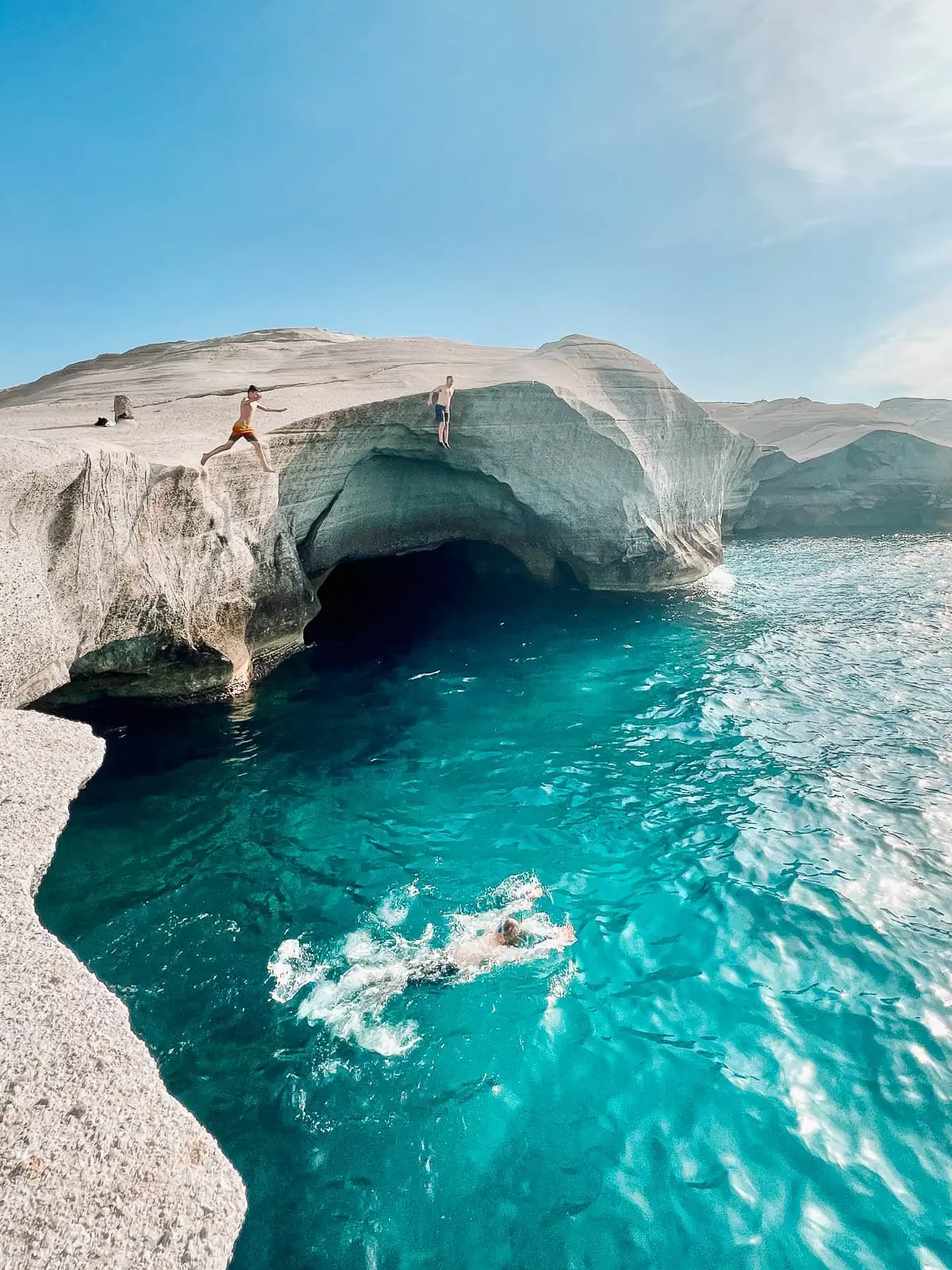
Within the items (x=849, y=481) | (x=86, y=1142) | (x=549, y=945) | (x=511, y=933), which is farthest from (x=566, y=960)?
(x=849, y=481)

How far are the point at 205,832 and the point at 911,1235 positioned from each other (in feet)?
26.2

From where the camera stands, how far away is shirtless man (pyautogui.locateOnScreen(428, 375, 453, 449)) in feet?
51.9

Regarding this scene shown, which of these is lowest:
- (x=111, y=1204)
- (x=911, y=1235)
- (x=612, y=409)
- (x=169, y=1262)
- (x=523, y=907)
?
(x=911, y=1235)

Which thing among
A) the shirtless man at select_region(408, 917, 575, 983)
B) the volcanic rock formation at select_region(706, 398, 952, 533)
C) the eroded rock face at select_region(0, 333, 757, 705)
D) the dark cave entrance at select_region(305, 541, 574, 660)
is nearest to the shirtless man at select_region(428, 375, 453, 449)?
the eroded rock face at select_region(0, 333, 757, 705)

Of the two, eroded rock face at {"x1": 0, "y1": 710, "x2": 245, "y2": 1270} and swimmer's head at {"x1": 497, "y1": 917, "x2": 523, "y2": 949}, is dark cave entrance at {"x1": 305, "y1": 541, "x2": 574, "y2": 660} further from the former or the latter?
eroded rock face at {"x1": 0, "y1": 710, "x2": 245, "y2": 1270}

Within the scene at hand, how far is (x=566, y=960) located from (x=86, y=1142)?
4.48 metres

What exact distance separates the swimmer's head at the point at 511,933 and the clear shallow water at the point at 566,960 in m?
0.32

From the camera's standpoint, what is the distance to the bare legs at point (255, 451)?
1135 cm

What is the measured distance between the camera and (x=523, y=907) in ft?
23.5

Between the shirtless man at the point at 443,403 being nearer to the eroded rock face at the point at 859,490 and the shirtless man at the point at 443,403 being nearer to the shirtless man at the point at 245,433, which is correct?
the shirtless man at the point at 245,433

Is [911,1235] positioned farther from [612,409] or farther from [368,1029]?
[612,409]

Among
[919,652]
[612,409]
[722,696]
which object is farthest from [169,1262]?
[612,409]

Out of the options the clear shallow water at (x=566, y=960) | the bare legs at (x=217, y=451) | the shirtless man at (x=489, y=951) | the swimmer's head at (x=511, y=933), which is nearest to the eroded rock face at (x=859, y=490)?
the clear shallow water at (x=566, y=960)

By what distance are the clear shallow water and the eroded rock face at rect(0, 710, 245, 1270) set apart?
5.28 ft
